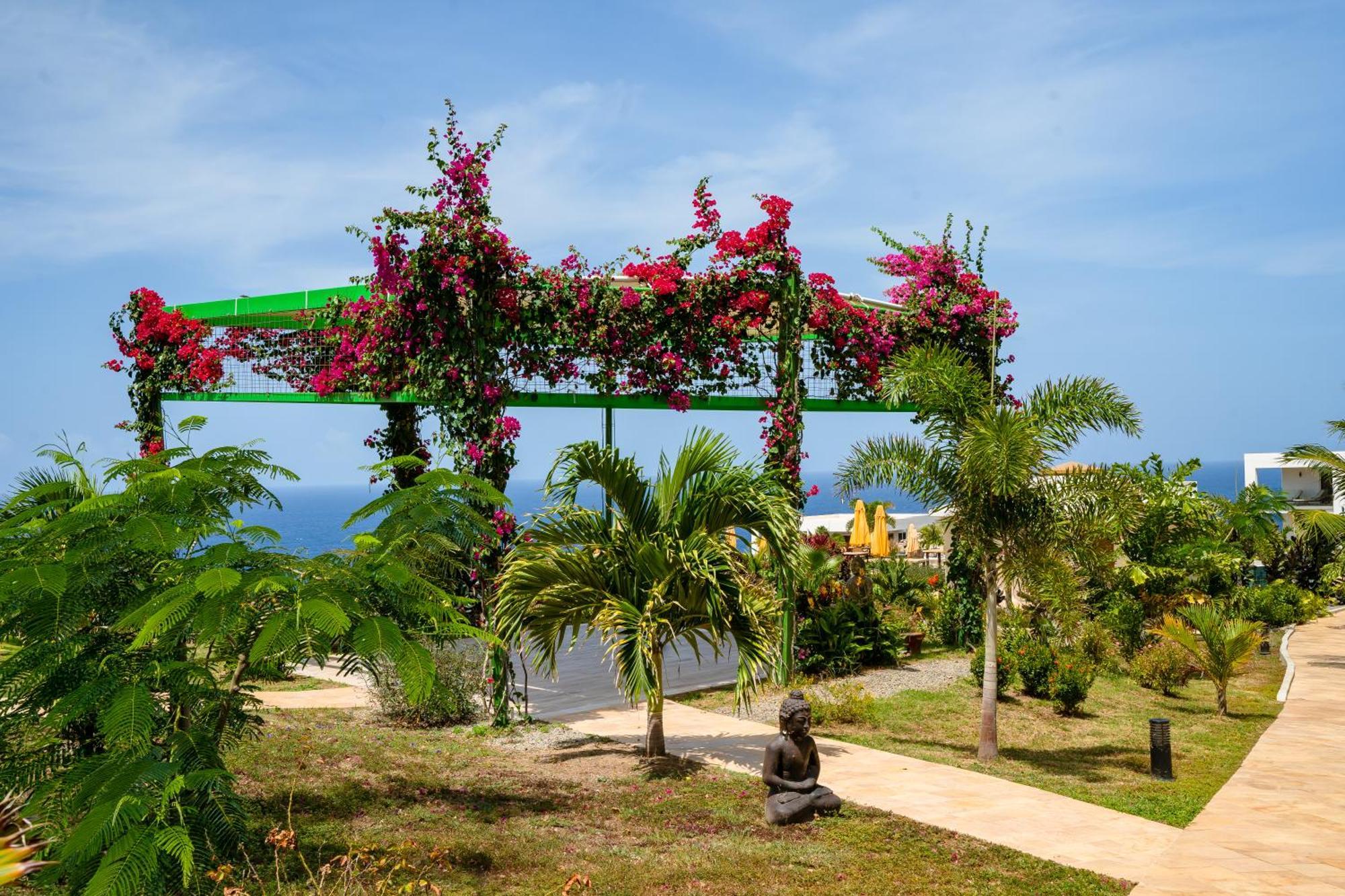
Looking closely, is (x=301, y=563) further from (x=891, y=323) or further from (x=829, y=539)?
(x=829, y=539)

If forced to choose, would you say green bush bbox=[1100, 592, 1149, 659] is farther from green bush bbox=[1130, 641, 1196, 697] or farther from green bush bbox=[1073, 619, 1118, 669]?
green bush bbox=[1130, 641, 1196, 697]

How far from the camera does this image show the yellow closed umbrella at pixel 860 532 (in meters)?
25.4

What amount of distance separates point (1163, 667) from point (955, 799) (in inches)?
335

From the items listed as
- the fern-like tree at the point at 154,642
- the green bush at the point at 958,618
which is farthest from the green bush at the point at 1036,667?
the fern-like tree at the point at 154,642

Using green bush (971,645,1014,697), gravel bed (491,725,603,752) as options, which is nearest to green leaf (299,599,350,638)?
gravel bed (491,725,603,752)

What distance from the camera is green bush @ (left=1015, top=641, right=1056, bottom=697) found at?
1538cm

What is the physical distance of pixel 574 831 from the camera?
8.57 meters

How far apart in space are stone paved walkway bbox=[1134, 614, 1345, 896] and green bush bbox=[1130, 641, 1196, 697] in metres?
1.93

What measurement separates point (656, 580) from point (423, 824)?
10.7ft

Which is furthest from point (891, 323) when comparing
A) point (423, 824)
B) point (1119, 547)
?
point (423, 824)

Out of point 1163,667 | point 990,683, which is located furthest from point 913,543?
point 990,683

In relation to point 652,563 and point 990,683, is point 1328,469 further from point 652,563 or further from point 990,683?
point 652,563

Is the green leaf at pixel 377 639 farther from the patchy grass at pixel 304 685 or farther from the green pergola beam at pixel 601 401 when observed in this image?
the patchy grass at pixel 304 685

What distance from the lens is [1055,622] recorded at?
1733cm
